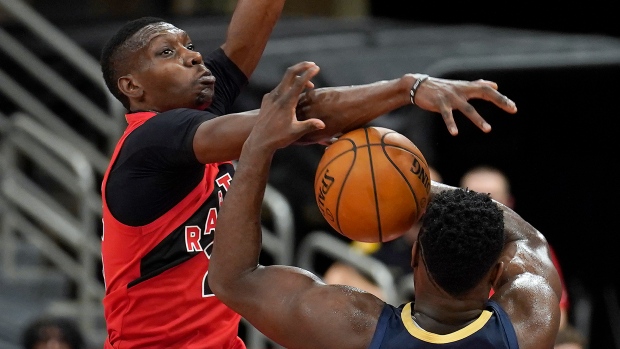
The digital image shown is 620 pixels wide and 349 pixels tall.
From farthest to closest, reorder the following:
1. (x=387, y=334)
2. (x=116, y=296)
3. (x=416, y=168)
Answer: (x=116, y=296) < (x=416, y=168) < (x=387, y=334)

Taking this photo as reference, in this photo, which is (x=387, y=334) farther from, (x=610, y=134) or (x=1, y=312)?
(x=610, y=134)

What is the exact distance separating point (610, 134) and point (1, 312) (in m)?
5.54

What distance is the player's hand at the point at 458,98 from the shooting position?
13.2 feet

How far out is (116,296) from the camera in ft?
15.0

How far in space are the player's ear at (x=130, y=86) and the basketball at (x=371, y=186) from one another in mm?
880

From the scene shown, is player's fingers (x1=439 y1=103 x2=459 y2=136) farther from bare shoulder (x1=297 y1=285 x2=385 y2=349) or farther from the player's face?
the player's face

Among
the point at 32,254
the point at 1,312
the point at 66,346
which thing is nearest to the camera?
the point at 66,346

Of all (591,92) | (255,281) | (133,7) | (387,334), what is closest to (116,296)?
(255,281)

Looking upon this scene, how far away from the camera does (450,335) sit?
3863 mm

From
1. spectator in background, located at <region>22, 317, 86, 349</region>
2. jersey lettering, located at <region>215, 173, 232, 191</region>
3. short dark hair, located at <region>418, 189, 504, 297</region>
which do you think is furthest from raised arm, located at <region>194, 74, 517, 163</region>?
spectator in background, located at <region>22, 317, 86, 349</region>

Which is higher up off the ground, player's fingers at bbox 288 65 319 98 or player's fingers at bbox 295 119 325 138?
player's fingers at bbox 288 65 319 98

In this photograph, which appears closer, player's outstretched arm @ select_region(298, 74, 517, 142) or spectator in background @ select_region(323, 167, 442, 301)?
player's outstretched arm @ select_region(298, 74, 517, 142)

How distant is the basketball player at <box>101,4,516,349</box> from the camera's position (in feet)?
13.8

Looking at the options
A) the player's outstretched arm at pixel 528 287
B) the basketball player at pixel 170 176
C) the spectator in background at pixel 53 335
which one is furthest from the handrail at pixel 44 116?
the player's outstretched arm at pixel 528 287
